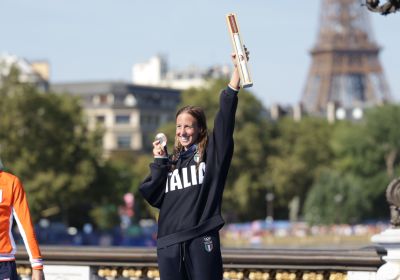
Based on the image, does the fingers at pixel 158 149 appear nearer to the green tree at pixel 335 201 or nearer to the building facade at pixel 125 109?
the green tree at pixel 335 201

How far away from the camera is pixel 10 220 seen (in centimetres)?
867

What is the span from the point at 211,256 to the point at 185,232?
0.22 m

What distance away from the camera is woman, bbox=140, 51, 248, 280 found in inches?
328

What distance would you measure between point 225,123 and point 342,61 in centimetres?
17133

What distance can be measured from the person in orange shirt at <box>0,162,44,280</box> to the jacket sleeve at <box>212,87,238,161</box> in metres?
1.27

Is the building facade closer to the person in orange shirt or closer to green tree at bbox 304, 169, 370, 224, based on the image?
green tree at bbox 304, 169, 370, 224

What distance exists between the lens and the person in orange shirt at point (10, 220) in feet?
28.1

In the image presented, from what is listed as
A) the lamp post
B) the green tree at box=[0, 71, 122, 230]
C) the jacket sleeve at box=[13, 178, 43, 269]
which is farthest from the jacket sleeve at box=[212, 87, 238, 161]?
the lamp post

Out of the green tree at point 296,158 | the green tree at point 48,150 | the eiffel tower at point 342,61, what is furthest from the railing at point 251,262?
the eiffel tower at point 342,61

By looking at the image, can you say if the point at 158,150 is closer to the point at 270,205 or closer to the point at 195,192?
the point at 195,192

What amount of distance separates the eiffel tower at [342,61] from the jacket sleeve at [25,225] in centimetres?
16366

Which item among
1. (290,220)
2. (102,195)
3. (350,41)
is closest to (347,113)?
(350,41)

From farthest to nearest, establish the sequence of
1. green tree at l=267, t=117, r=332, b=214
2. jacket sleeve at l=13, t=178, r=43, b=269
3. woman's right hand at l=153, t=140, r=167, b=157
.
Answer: green tree at l=267, t=117, r=332, b=214 → jacket sleeve at l=13, t=178, r=43, b=269 → woman's right hand at l=153, t=140, r=167, b=157

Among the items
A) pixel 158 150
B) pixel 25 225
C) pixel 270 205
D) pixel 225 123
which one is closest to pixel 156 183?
pixel 158 150
